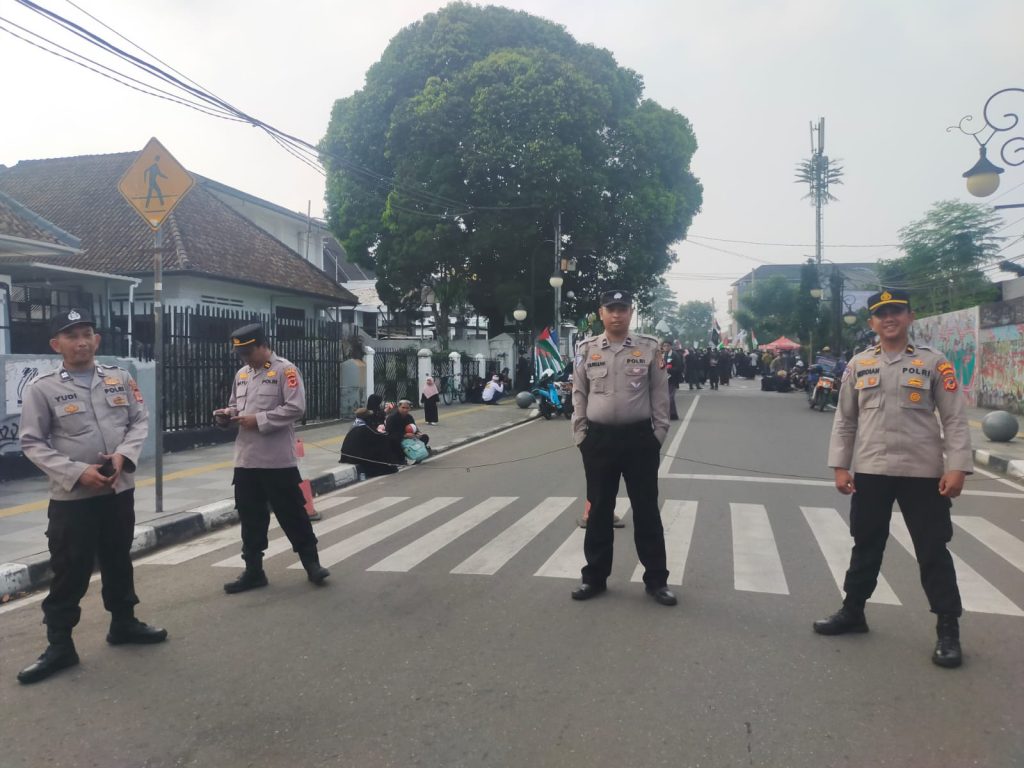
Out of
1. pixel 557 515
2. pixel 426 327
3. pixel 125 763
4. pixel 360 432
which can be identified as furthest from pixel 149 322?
pixel 426 327

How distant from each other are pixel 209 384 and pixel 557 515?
8255 mm

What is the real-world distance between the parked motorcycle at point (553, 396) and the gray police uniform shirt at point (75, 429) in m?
15.5

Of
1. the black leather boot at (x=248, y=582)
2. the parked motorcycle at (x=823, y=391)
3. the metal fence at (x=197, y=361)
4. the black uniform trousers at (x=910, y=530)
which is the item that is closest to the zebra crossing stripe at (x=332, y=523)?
the black leather boot at (x=248, y=582)

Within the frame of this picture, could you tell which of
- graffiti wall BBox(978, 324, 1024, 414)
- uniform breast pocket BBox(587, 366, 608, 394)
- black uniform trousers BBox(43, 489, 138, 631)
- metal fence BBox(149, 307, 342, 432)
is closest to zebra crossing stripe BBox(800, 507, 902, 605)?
uniform breast pocket BBox(587, 366, 608, 394)

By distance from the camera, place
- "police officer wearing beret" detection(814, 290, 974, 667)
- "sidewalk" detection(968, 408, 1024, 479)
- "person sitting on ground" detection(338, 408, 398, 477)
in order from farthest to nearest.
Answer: "person sitting on ground" detection(338, 408, 398, 477)
"sidewalk" detection(968, 408, 1024, 479)
"police officer wearing beret" detection(814, 290, 974, 667)

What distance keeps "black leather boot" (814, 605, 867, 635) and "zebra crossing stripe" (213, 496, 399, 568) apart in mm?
3754

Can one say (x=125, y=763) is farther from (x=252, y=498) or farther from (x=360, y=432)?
(x=360, y=432)

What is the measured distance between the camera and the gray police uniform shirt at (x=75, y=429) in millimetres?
3912

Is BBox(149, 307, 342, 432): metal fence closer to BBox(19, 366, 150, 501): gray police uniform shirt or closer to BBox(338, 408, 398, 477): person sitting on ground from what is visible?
BBox(338, 408, 398, 477): person sitting on ground

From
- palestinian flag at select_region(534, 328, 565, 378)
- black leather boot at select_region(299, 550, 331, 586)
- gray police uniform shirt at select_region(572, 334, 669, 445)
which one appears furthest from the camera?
palestinian flag at select_region(534, 328, 565, 378)

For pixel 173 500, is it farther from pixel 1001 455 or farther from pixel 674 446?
pixel 1001 455

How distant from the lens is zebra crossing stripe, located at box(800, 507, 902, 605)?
16.4 feet

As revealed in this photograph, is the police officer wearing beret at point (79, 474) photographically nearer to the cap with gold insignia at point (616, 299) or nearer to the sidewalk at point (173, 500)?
the sidewalk at point (173, 500)

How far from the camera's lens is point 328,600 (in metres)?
4.98
